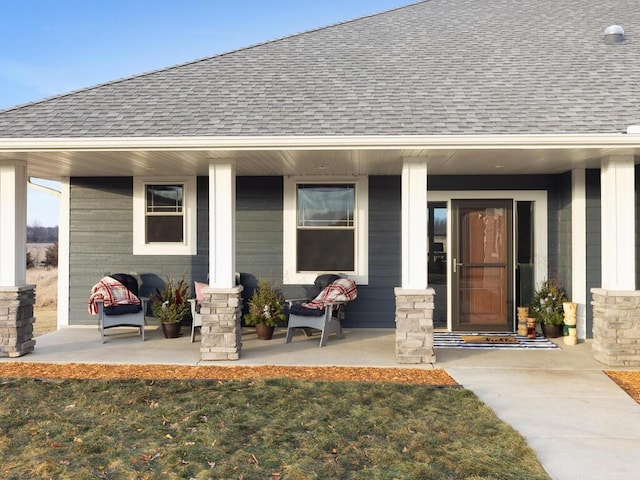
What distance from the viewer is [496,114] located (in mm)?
6051

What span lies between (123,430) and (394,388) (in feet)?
7.57

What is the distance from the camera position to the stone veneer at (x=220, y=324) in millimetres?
6070

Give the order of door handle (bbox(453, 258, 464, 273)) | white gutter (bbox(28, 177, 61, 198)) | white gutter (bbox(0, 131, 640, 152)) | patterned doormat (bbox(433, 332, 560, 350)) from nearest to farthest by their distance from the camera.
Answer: white gutter (bbox(0, 131, 640, 152)) → patterned doormat (bbox(433, 332, 560, 350)) → door handle (bbox(453, 258, 464, 273)) → white gutter (bbox(28, 177, 61, 198))

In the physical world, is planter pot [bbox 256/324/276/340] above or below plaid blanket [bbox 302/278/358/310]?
below

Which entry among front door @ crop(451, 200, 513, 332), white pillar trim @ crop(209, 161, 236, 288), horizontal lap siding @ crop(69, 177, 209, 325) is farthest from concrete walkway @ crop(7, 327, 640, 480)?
front door @ crop(451, 200, 513, 332)

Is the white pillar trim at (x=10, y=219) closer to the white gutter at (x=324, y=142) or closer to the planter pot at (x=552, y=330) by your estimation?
the white gutter at (x=324, y=142)

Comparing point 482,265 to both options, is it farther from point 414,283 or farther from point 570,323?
point 414,283

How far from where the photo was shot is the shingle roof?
19.5ft

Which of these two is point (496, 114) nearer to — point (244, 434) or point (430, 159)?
point (430, 159)

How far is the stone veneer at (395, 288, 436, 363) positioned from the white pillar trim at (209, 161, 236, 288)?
1.90 metres

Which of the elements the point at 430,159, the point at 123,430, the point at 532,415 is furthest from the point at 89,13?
the point at 532,415

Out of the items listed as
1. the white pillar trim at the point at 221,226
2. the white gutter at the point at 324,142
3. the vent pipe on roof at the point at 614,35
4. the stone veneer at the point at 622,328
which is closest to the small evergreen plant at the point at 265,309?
the white pillar trim at the point at 221,226

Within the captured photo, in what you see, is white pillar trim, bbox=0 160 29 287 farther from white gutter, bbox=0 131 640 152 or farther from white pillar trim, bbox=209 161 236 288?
white pillar trim, bbox=209 161 236 288

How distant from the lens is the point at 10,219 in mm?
6215
